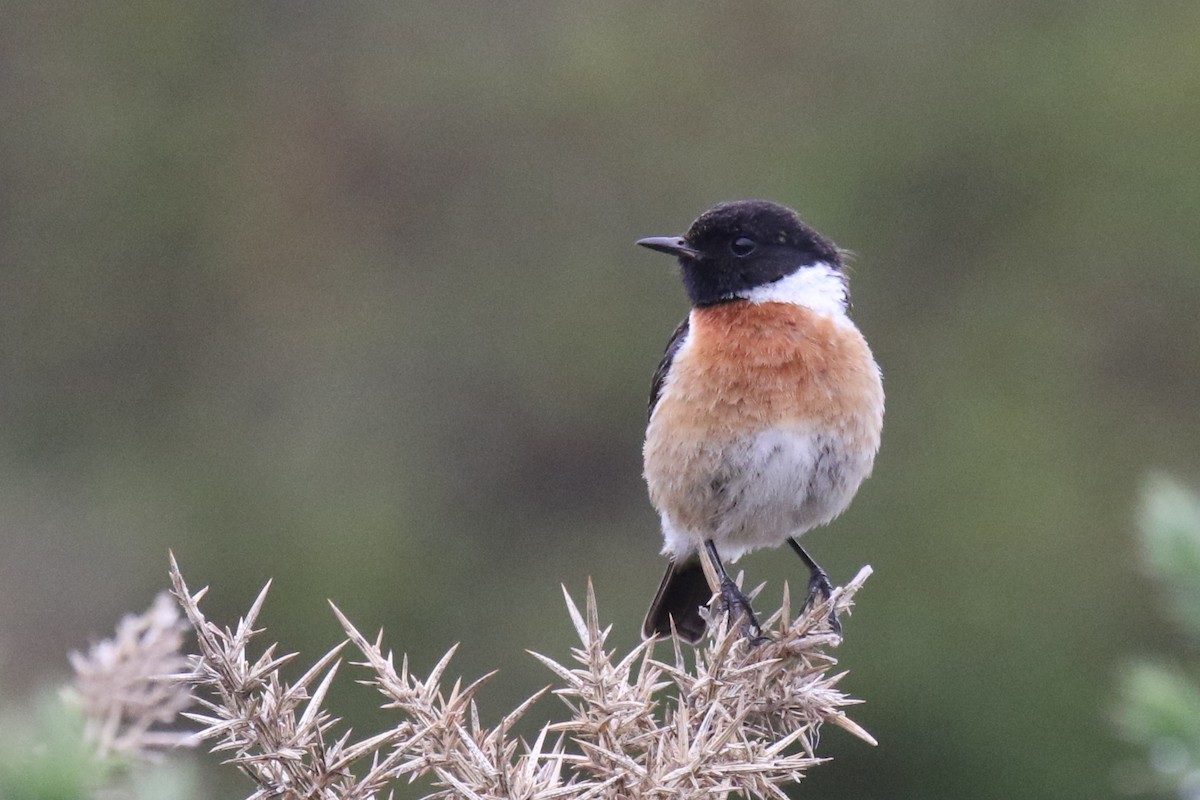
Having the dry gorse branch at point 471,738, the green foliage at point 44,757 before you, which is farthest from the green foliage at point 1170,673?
the green foliage at point 44,757

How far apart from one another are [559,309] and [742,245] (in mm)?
8159

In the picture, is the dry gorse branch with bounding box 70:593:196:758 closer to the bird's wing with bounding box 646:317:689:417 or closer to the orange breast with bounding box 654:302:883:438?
the orange breast with bounding box 654:302:883:438

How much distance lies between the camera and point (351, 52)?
567 inches

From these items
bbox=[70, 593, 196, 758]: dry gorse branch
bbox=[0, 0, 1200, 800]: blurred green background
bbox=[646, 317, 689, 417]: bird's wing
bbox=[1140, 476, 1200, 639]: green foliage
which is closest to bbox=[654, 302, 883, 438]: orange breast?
bbox=[646, 317, 689, 417]: bird's wing

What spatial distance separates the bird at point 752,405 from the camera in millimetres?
4531

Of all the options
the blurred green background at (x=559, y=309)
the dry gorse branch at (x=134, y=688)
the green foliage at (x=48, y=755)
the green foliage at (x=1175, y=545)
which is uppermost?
the green foliage at (x=48, y=755)

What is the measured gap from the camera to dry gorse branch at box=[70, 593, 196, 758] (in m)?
1.28

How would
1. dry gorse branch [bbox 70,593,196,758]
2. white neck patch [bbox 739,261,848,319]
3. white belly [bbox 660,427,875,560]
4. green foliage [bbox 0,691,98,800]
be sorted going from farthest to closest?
white neck patch [bbox 739,261,848,319] < white belly [bbox 660,427,875,560] < dry gorse branch [bbox 70,593,196,758] < green foliage [bbox 0,691,98,800]

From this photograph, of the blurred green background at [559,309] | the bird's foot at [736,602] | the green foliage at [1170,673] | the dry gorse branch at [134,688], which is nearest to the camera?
the dry gorse branch at [134,688]

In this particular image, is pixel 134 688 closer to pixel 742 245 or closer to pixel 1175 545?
pixel 1175 545

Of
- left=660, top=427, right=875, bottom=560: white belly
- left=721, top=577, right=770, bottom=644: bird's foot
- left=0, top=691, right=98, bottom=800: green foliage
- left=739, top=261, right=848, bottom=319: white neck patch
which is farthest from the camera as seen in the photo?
left=739, top=261, right=848, bottom=319: white neck patch

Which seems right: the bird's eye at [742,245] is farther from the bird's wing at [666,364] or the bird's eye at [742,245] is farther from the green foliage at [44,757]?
the green foliage at [44,757]

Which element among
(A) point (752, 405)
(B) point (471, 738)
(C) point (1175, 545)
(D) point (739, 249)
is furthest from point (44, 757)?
(D) point (739, 249)

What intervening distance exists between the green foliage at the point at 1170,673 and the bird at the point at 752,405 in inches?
102
